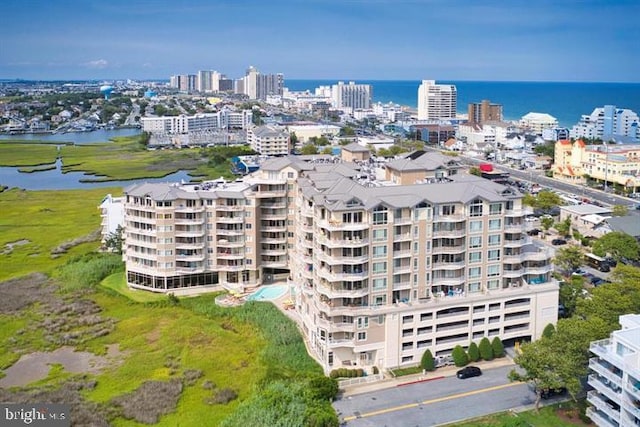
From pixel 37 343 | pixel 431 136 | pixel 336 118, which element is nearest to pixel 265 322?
pixel 37 343

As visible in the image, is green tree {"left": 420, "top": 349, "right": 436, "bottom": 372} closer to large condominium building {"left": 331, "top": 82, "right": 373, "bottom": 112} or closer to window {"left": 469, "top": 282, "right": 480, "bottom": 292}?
window {"left": 469, "top": 282, "right": 480, "bottom": 292}

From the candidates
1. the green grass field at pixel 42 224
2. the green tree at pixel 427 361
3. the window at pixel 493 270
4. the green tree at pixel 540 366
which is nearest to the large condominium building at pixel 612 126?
the green grass field at pixel 42 224

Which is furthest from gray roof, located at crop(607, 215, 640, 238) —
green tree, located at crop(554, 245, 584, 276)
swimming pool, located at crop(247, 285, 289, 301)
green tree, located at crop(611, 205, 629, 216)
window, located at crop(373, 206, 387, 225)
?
swimming pool, located at crop(247, 285, 289, 301)

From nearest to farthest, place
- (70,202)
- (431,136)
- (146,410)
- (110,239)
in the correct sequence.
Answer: (146,410), (110,239), (70,202), (431,136)

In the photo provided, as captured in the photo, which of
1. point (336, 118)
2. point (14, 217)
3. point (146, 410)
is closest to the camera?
point (146, 410)

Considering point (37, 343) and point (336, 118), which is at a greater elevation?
point (336, 118)

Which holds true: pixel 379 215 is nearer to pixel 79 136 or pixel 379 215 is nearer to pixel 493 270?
pixel 493 270

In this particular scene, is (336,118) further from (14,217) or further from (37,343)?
(37,343)
